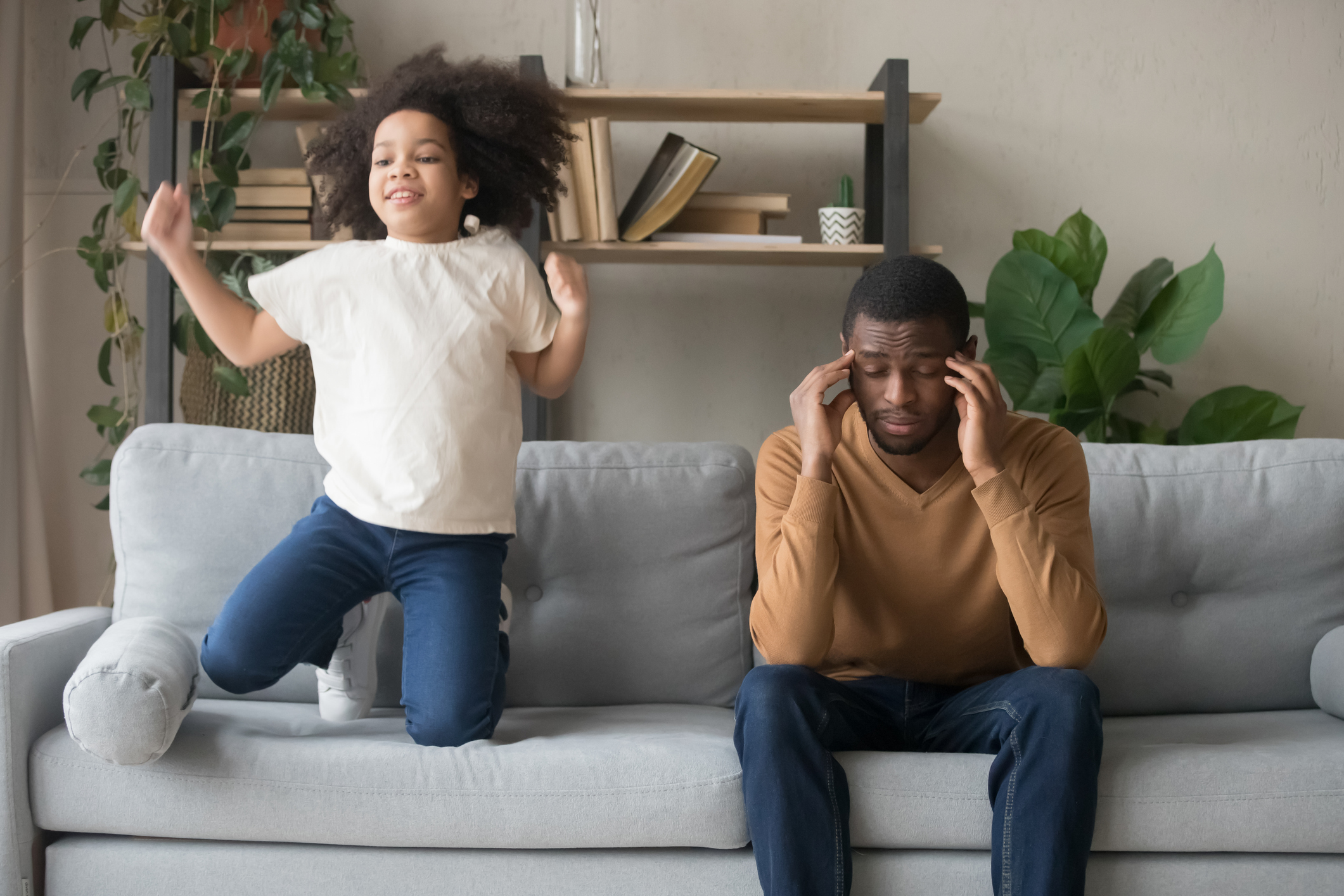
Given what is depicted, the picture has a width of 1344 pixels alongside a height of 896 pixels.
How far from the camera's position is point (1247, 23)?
8.63 ft

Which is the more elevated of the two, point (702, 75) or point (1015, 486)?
point (702, 75)

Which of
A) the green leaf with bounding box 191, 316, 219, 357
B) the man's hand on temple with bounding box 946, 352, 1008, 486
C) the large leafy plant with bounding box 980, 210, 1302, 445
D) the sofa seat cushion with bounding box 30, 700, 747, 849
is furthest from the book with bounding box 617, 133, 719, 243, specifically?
the sofa seat cushion with bounding box 30, 700, 747, 849

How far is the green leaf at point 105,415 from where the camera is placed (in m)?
2.36

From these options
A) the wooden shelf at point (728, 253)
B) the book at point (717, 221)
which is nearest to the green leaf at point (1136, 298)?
the wooden shelf at point (728, 253)

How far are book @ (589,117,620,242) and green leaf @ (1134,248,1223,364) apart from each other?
1.20 metres

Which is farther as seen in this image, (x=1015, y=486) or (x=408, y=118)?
(x=408, y=118)

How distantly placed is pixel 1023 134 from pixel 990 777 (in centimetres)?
194

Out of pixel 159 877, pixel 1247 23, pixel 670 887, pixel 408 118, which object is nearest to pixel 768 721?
pixel 670 887

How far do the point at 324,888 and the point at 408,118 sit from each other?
104cm

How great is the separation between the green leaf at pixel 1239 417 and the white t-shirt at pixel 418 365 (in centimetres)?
157

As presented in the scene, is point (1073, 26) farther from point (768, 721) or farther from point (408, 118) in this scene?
point (768, 721)

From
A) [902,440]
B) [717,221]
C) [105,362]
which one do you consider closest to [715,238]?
[717,221]

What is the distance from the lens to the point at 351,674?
1.49m

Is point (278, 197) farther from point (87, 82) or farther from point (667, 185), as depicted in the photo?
point (667, 185)
